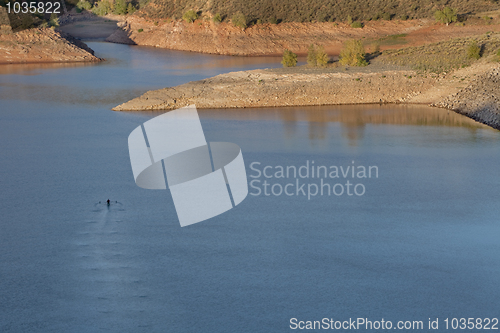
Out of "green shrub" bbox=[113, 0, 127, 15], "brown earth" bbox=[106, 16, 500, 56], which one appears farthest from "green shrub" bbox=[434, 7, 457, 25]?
"green shrub" bbox=[113, 0, 127, 15]

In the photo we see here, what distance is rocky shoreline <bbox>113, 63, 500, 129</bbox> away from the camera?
30.6m

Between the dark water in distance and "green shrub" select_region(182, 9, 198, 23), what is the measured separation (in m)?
37.5

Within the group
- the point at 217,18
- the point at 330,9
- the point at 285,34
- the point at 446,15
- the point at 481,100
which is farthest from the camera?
the point at 217,18

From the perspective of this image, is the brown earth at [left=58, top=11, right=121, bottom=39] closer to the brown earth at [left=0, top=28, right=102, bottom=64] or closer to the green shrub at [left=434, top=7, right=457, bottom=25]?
the brown earth at [left=0, top=28, right=102, bottom=64]

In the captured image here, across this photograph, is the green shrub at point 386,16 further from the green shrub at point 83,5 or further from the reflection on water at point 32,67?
the green shrub at point 83,5

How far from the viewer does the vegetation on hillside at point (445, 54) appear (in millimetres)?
33781

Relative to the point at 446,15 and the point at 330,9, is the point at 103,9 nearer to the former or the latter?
the point at 330,9

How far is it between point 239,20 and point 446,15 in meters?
18.6

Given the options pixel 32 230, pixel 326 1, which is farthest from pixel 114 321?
pixel 326 1

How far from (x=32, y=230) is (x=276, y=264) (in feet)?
21.1

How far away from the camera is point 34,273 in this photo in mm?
13008

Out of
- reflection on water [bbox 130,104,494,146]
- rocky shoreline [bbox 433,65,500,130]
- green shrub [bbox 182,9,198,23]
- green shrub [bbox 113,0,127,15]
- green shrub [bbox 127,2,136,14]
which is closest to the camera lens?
reflection on water [bbox 130,104,494,146]

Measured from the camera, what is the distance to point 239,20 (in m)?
55.3

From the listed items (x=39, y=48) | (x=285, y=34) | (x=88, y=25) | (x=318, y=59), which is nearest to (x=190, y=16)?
(x=285, y=34)
